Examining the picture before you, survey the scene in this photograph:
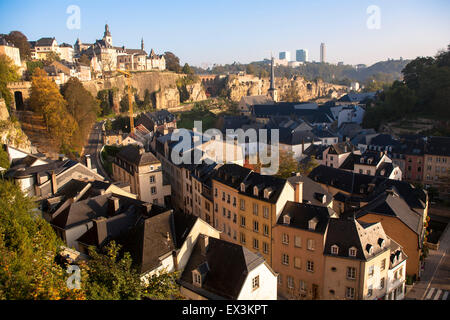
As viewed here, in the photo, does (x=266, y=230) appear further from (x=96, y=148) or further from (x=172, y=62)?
(x=172, y=62)

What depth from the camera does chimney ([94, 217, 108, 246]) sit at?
62.8 ft

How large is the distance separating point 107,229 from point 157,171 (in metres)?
12.7

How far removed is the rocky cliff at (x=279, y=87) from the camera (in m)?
114

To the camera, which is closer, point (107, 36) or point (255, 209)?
point (255, 209)

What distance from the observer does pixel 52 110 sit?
37.7 meters

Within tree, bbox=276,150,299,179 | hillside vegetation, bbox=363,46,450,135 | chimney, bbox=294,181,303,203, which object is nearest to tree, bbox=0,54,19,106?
tree, bbox=276,150,299,179

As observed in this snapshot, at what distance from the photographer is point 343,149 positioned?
45281mm

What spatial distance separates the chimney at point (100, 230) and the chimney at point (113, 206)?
2611 mm

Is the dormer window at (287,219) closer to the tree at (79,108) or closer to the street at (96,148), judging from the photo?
the street at (96,148)

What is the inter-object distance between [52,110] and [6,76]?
6441 mm

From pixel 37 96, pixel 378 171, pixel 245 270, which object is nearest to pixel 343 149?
pixel 378 171

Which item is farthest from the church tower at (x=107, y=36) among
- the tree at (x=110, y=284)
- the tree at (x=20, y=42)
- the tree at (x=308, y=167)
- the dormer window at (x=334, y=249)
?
the tree at (x=110, y=284)

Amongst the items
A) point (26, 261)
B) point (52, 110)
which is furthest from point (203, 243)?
point (52, 110)

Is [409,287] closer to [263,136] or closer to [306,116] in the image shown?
[263,136]
